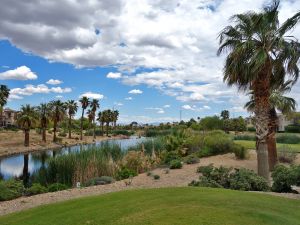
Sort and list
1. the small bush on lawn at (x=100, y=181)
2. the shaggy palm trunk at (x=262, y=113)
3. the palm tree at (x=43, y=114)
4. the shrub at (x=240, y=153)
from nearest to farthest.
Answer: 1. the shaggy palm trunk at (x=262, y=113)
2. the small bush on lawn at (x=100, y=181)
3. the shrub at (x=240, y=153)
4. the palm tree at (x=43, y=114)

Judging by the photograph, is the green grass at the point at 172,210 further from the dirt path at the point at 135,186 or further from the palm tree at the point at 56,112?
the palm tree at the point at 56,112

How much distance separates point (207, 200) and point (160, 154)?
2117 cm

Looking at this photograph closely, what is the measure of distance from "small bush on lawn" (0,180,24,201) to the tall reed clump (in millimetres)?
3772

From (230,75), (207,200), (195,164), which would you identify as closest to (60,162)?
(195,164)

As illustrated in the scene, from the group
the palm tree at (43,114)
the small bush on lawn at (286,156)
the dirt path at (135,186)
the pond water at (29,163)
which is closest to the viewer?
the dirt path at (135,186)

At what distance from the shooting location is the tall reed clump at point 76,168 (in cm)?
1998

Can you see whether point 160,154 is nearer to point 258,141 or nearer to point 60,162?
point 60,162

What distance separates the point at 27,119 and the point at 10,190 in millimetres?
48782

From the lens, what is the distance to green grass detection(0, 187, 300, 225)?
6746 millimetres

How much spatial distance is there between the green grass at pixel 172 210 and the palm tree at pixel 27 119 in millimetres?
55166

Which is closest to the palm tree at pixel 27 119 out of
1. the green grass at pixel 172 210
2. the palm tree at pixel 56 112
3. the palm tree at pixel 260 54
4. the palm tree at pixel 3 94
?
the palm tree at pixel 3 94

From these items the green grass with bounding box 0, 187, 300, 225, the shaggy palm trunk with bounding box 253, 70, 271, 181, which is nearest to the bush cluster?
the green grass with bounding box 0, 187, 300, 225

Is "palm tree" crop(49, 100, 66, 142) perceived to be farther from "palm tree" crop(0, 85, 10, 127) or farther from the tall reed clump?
the tall reed clump

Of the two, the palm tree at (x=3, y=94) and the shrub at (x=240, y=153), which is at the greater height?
the palm tree at (x=3, y=94)
